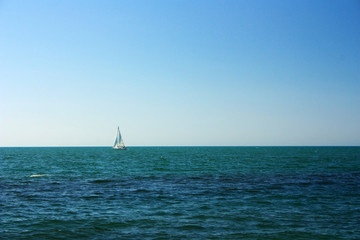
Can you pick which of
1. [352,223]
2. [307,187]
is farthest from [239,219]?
[307,187]

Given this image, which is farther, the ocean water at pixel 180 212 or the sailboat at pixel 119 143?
the sailboat at pixel 119 143

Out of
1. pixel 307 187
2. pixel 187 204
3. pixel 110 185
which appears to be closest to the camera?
pixel 187 204

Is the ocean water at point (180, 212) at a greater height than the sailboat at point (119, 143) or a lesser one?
lesser

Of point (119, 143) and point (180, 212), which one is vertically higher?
point (119, 143)

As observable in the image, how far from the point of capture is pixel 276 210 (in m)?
23.6

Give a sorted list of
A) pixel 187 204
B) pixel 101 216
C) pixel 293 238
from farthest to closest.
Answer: pixel 187 204 < pixel 101 216 < pixel 293 238

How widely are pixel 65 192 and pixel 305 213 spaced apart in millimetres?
23549

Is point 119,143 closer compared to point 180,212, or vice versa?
point 180,212

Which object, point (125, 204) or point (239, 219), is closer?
point (239, 219)

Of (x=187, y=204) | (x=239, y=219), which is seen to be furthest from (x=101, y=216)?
(x=239, y=219)

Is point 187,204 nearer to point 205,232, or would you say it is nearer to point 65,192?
point 205,232

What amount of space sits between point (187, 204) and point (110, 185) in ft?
49.3

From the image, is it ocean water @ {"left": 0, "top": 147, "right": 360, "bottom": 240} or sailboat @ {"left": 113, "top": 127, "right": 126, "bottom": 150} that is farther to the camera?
sailboat @ {"left": 113, "top": 127, "right": 126, "bottom": 150}

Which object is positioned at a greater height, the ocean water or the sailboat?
the sailboat
